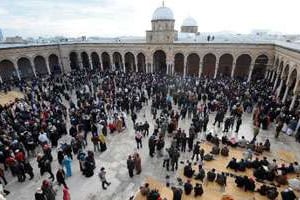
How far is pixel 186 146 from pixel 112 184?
165 inches

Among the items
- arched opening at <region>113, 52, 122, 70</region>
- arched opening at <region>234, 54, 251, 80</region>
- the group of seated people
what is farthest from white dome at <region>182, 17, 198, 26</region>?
the group of seated people

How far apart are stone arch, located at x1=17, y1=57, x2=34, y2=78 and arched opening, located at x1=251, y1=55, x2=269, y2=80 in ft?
87.4

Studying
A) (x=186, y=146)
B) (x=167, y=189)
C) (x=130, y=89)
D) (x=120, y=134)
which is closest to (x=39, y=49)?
(x=130, y=89)

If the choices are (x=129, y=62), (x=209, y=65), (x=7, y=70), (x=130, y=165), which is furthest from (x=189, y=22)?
(x=130, y=165)

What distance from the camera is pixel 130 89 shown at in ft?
55.8

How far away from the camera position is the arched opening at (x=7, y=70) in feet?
81.7

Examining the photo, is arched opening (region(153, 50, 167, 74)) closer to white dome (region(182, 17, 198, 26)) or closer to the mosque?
the mosque

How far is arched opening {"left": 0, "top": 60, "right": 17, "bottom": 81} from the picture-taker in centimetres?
2491

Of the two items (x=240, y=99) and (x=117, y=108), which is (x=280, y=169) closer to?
(x=240, y=99)

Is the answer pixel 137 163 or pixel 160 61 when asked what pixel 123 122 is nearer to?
pixel 137 163

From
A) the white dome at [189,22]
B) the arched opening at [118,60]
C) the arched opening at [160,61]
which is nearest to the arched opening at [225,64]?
the arched opening at [160,61]

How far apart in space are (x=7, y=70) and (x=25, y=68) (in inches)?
79.3

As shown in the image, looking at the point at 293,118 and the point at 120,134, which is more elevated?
the point at 293,118

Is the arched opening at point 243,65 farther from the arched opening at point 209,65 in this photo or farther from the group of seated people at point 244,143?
the group of seated people at point 244,143
